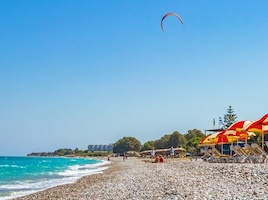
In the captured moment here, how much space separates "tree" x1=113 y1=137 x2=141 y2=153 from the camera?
390 ft

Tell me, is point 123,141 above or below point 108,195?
above

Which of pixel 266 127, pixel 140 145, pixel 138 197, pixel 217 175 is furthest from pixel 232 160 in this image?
pixel 140 145

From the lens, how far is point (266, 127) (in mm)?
19078

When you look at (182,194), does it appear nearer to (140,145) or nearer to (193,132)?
(193,132)

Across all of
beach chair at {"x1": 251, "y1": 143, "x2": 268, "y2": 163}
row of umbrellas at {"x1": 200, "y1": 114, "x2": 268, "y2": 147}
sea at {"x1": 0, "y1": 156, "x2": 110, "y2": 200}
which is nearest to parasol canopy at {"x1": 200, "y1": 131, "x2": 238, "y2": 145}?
row of umbrellas at {"x1": 200, "y1": 114, "x2": 268, "y2": 147}

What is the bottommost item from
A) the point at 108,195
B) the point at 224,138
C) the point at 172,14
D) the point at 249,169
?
the point at 108,195

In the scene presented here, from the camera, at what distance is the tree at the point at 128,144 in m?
119

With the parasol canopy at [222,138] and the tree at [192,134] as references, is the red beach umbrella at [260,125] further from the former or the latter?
the tree at [192,134]

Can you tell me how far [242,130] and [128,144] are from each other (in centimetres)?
10104

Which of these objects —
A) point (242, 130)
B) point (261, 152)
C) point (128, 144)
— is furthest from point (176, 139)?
point (242, 130)

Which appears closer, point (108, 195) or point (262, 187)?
point (262, 187)

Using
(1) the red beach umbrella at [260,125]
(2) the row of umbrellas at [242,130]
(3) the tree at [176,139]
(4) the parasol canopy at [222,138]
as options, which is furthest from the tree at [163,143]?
Answer: (1) the red beach umbrella at [260,125]

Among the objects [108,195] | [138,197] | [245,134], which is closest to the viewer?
[138,197]

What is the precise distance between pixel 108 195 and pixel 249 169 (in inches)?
182
